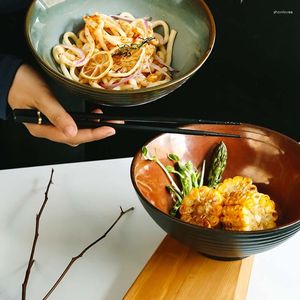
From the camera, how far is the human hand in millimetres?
1072

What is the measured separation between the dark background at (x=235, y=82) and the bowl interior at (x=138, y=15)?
1.10 ft

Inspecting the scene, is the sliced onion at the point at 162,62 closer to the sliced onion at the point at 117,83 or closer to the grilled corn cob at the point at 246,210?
the sliced onion at the point at 117,83

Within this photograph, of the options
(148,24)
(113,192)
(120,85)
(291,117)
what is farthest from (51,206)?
(291,117)

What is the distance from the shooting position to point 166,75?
117 centimetres

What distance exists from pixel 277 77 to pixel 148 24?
74 centimetres

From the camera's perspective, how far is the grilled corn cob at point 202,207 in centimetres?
102

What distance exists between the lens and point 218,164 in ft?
3.79

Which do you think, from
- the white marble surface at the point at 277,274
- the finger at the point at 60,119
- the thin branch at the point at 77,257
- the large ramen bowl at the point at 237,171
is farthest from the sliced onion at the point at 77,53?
the white marble surface at the point at 277,274

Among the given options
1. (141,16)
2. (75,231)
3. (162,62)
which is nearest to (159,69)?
(162,62)

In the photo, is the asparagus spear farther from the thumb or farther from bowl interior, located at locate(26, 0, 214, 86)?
the thumb

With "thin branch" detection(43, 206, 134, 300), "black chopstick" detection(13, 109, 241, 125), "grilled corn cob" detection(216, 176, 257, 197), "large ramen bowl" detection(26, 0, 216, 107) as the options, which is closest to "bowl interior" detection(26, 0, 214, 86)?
"large ramen bowl" detection(26, 0, 216, 107)

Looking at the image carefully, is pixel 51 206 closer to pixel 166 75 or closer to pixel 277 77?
pixel 166 75

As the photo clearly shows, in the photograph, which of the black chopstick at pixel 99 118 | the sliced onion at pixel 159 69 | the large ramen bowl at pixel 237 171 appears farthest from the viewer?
the sliced onion at pixel 159 69

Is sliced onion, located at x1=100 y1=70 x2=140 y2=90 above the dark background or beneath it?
above
